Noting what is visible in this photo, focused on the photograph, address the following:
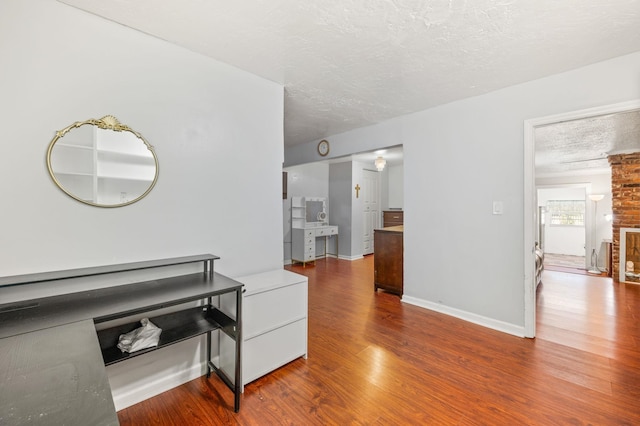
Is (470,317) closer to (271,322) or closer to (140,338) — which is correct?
(271,322)

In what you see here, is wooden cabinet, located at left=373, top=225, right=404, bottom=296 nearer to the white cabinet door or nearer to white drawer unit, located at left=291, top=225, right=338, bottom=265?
white drawer unit, located at left=291, top=225, right=338, bottom=265

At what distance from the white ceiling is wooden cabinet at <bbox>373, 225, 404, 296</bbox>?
6.46 feet

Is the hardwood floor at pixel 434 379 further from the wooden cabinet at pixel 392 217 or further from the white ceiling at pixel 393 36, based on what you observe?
the wooden cabinet at pixel 392 217

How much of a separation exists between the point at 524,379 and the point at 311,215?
187 inches

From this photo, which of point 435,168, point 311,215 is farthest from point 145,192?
point 311,215

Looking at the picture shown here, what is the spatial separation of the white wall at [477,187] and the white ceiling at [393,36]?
0.65 feet

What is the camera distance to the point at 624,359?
2193 mm

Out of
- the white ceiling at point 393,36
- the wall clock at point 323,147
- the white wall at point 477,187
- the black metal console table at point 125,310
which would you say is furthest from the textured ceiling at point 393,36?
the wall clock at point 323,147

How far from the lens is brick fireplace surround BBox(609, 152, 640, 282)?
4875 millimetres

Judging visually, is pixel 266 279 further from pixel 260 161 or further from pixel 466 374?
pixel 466 374

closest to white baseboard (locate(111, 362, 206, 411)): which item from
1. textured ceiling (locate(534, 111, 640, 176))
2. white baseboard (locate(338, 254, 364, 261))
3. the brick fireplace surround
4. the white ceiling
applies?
the white ceiling

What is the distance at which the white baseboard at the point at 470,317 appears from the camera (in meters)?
2.63

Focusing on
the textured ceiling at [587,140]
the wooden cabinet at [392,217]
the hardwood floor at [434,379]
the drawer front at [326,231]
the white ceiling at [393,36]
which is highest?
the white ceiling at [393,36]

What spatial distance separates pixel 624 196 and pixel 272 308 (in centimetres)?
675
